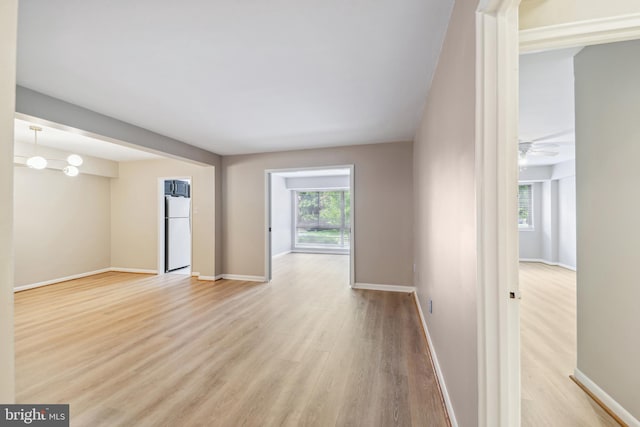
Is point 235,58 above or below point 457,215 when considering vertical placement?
above

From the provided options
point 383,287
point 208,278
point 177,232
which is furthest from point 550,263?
point 177,232

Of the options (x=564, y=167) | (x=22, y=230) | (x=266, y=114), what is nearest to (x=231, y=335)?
(x=266, y=114)

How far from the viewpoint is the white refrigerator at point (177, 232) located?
5816mm

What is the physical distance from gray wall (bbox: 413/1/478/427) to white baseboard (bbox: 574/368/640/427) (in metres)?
1.00

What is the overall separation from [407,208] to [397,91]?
216cm

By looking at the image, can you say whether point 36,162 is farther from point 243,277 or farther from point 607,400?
point 607,400

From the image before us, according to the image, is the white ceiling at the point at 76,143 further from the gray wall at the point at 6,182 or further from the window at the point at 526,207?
the window at the point at 526,207

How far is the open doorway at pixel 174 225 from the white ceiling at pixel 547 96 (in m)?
5.53

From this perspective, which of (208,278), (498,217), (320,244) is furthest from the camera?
(320,244)

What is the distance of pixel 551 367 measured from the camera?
84.6 inches

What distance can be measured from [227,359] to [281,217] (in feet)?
20.0

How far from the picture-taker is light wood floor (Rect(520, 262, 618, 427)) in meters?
1.64

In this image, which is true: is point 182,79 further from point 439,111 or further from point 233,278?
point 233,278

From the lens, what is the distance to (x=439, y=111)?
2.03 m
